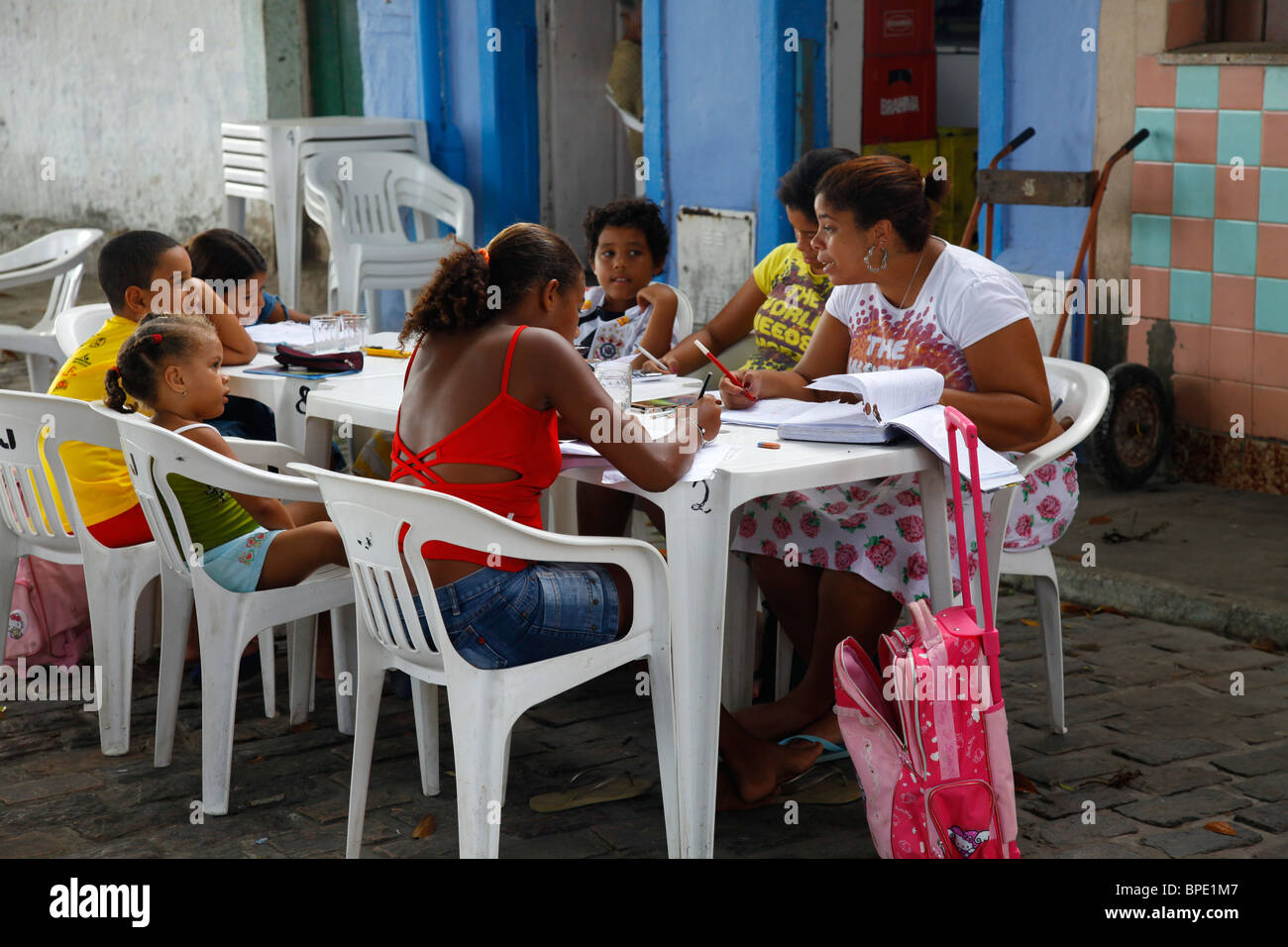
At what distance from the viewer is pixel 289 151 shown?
347 inches

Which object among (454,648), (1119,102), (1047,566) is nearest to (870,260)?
(1047,566)

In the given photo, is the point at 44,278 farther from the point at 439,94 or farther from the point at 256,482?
the point at 256,482

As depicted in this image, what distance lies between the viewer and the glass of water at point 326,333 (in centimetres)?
487

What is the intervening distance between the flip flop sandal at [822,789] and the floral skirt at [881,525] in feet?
1.56

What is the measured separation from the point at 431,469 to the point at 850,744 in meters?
1.04

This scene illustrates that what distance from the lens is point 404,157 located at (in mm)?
9125

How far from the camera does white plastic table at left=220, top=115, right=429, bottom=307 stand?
8797 millimetres

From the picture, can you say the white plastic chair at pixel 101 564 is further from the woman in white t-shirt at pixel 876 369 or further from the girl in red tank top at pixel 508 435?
the woman in white t-shirt at pixel 876 369

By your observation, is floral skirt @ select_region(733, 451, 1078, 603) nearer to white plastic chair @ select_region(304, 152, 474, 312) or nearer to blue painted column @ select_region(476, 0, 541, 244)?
white plastic chair @ select_region(304, 152, 474, 312)

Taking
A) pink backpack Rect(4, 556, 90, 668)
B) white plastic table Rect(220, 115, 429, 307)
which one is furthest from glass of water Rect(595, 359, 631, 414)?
white plastic table Rect(220, 115, 429, 307)

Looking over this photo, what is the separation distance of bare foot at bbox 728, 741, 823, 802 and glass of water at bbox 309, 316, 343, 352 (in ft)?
6.37

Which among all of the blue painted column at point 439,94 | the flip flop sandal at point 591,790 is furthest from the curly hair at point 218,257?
the blue painted column at point 439,94

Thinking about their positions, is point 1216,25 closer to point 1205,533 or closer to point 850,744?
point 1205,533
